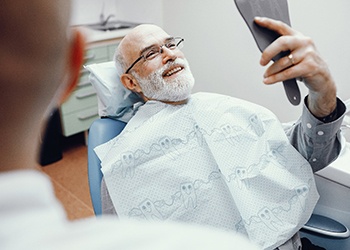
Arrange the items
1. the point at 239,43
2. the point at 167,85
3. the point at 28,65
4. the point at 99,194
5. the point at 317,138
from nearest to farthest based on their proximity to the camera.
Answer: the point at 28,65
the point at 317,138
the point at 99,194
the point at 167,85
the point at 239,43

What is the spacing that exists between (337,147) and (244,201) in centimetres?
38

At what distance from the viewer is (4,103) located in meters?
0.29

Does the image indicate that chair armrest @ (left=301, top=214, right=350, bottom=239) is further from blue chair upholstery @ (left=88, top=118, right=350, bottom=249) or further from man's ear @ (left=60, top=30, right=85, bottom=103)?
man's ear @ (left=60, top=30, right=85, bottom=103)

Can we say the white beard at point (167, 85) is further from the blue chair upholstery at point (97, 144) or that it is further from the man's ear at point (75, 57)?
the man's ear at point (75, 57)

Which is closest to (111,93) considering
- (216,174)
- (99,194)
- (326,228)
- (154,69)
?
(154,69)

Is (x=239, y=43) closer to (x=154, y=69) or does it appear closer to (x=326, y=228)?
(x=154, y=69)

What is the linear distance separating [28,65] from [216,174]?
1.11 metres

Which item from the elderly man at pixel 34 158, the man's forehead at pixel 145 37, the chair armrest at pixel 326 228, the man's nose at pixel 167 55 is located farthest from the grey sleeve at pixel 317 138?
the elderly man at pixel 34 158

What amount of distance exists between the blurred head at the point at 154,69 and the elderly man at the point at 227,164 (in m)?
0.08

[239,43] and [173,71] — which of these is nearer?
[173,71]

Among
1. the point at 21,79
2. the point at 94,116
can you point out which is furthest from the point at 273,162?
the point at 94,116

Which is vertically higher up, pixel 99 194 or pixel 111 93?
pixel 111 93

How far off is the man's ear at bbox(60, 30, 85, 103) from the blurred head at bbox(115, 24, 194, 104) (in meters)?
1.16

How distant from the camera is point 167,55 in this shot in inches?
62.7
